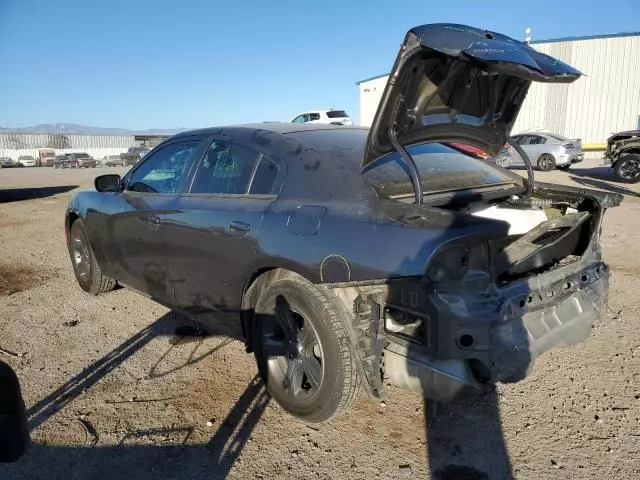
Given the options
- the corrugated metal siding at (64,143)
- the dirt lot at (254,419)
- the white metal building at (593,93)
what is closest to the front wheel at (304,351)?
the dirt lot at (254,419)

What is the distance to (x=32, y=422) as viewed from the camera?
9.03ft

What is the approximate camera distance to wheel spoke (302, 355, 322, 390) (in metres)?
2.60

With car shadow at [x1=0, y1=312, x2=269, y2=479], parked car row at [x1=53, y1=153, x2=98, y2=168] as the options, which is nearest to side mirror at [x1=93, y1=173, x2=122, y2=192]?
car shadow at [x1=0, y1=312, x2=269, y2=479]

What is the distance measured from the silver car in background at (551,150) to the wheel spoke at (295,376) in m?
17.9

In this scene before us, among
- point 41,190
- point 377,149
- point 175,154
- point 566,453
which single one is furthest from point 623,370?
point 41,190

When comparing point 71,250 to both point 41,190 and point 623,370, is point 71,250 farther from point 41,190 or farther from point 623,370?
point 41,190

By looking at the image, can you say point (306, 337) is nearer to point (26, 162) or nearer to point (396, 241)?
point (396, 241)

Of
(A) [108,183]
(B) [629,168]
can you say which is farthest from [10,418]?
(B) [629,168]

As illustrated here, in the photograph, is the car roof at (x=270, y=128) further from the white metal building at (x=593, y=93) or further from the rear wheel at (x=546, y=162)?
the white metal building at (x=593, y=93)

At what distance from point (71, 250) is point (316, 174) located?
3.65 m

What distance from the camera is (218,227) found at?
2990 millimetres

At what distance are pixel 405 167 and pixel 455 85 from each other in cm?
52

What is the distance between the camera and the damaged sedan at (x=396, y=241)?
215cm

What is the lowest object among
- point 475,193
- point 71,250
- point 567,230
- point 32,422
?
point 32,422
